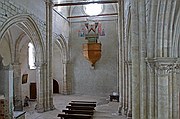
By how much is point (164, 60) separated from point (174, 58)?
239 mm

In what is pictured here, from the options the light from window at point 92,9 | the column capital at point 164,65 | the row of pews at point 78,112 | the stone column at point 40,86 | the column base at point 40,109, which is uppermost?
the light from window at point 92,9

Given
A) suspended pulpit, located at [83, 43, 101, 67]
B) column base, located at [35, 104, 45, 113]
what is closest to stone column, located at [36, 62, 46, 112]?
column base, located at [35, 104, 45, 113]

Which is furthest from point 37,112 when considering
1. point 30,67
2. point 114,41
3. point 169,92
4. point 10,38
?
point 114,41

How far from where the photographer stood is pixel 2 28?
782cm

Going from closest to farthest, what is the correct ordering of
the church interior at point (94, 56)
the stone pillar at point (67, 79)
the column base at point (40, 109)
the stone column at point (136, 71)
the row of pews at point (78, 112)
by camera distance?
the church interior at point (94, 56) < the stone column at point (136, 71) < the row of pews at point (78, 112) < the column base at point (40, 109) < the stone pillar at point (67, 79)

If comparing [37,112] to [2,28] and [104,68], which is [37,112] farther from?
[104,68]

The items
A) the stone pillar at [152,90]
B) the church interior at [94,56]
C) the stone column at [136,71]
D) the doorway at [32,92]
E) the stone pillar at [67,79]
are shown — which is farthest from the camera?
the stone pillar at [67,79]

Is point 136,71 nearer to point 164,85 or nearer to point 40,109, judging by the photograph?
point 164,85

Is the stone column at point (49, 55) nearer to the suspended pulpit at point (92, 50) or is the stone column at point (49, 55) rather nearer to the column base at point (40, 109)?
the column base at point (40, 109)

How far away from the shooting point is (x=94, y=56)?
1567 centimetres

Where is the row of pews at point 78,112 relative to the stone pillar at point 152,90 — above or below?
below

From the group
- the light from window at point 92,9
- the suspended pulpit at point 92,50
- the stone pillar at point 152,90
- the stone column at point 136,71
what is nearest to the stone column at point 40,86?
the suspended pulpit at point 92,50

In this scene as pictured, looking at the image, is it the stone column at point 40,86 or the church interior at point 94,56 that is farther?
the stone column at point 40,86

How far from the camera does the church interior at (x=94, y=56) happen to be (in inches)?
211
